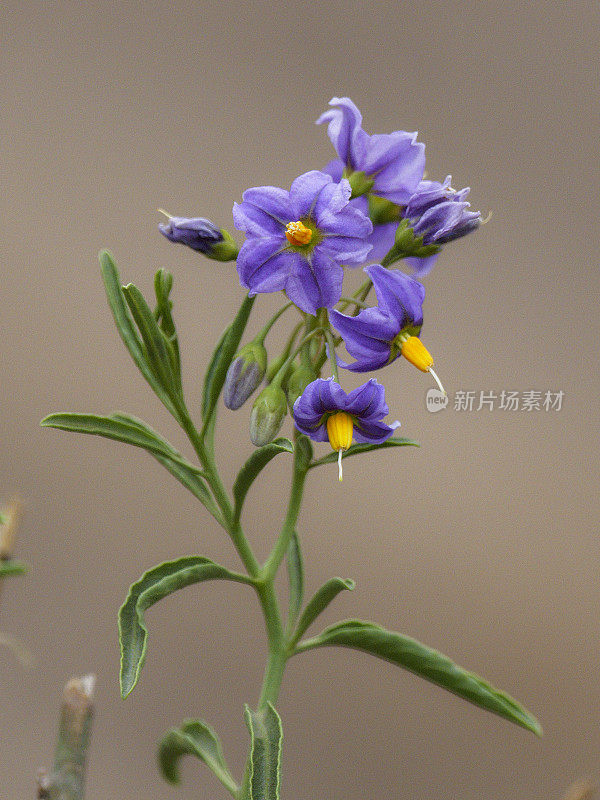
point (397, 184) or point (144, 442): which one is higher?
point (397, 184)

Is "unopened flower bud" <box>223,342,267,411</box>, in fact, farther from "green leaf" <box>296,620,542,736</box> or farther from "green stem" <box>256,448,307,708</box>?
"green leaf" <box>296,620,542,736</box>

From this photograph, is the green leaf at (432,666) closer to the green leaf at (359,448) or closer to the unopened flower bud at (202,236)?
the green leaf at (359,448)

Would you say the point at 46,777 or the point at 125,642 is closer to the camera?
the point at 125,642

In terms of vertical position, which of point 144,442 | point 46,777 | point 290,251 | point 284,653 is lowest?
point 46,777

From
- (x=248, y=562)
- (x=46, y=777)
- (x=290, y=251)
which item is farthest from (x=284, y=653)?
(x=290, y=251)

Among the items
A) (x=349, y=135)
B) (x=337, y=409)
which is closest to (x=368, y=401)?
(x=337, y=409)

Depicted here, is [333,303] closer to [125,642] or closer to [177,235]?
[177,235]
